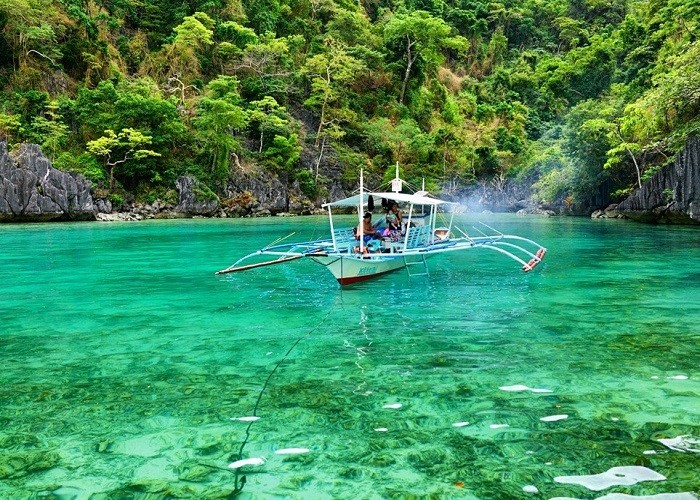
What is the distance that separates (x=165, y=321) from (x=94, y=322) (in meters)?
1.09

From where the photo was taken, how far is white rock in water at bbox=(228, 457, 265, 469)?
4.05 meters

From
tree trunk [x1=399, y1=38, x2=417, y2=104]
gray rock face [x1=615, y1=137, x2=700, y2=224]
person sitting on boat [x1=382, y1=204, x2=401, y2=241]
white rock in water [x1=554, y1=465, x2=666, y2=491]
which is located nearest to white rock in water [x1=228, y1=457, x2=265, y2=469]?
white rock in water [x1=554, y1=465, x2=666, y2=491]

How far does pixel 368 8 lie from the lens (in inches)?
2621

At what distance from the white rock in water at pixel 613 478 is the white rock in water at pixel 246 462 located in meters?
2.04

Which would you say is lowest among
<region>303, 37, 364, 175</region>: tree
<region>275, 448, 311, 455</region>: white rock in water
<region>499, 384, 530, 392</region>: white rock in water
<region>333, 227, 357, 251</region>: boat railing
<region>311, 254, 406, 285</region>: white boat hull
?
<region>275, 448, 311, 455</region>: white rock in water

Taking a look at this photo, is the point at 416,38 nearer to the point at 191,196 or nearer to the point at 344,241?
the point at 191,196

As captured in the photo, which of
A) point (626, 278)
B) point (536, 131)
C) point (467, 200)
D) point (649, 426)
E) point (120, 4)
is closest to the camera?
point (649, 426)

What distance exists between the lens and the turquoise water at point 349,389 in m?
3.90

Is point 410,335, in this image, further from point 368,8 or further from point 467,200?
point 368,8

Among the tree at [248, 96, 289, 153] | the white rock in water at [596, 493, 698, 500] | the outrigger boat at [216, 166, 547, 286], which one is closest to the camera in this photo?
the white rock in water at [596, 493, 698, 500]

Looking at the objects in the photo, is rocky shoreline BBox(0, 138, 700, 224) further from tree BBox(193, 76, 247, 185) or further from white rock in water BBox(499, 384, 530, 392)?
white rock in water BBox(499, 384, 530, 392)

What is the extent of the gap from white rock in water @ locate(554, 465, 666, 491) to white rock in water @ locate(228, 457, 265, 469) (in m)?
2.04

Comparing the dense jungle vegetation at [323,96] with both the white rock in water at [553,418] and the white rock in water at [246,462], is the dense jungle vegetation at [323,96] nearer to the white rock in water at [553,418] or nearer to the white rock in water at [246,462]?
the white rock in water at [553,418]

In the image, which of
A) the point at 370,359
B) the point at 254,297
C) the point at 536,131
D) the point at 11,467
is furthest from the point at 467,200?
the point at 11,467
